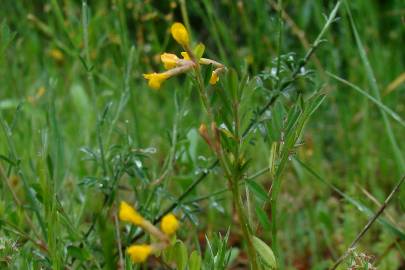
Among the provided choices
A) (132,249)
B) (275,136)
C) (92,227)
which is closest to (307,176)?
(92,227)

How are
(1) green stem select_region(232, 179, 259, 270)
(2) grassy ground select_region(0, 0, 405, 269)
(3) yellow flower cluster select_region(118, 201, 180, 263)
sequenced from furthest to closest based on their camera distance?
(2) grassy ground select_region(0, 0, 405, 269) → (1) green stem select_region(232, 179, 259, 270) → (3) yellow flower cluster select_region(118, 201, 180, 263)

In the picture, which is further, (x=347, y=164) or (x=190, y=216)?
(x=347, y=164)

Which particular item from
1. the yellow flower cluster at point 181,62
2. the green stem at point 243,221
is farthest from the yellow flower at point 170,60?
the green stem at point 243,221

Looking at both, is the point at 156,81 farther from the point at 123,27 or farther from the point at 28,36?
the point at 28,36

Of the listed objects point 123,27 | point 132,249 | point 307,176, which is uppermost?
point 132,249

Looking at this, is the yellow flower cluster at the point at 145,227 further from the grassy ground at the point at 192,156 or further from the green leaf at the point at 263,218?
the green leaf at the point at 263,218

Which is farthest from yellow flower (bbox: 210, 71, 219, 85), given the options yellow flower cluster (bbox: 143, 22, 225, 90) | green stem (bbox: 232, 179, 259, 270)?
green stem (bbox: 232, 179, 259, 270)

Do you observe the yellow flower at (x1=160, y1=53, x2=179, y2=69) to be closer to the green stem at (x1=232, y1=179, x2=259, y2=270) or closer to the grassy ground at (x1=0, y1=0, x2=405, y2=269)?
the grassy ground at (x1=0, y1=0, x2=405, y2=269)

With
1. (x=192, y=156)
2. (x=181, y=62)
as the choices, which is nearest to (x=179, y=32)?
(x=181, y=62)

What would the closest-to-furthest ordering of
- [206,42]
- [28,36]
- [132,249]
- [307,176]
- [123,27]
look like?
[132,249] < [123,27] < [307,176] < [28,36] < [206,42]
